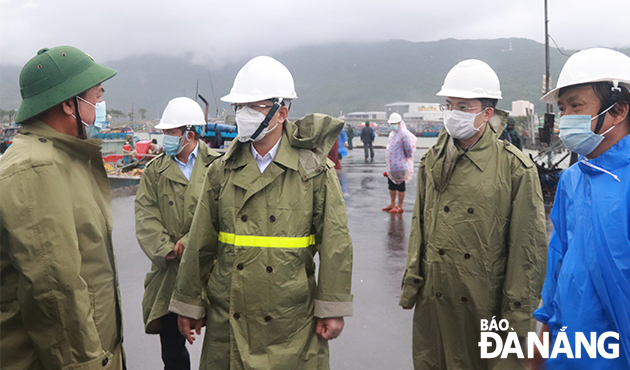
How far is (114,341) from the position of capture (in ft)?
7.18

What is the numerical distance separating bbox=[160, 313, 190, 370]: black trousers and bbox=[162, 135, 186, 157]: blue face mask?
135 centimetres

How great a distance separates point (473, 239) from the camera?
9.26ft

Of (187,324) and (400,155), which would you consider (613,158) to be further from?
(400,155)

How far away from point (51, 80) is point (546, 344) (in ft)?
8.73

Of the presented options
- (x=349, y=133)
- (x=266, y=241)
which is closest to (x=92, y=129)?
(x=266, y=241)

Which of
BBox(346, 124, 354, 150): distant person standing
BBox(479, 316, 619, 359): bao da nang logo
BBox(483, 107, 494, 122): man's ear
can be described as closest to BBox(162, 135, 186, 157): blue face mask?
BBox(483, 107, 494, 122): man's ear

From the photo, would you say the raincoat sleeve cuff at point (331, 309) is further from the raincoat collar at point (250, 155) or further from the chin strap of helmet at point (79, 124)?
the chin strap of helmet at point (79, 124)

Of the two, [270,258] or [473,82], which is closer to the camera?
[270,258]

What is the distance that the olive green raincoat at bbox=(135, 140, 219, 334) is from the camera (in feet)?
10.5

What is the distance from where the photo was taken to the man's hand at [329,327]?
2.36 m

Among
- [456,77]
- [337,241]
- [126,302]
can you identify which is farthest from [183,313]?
[126,302]

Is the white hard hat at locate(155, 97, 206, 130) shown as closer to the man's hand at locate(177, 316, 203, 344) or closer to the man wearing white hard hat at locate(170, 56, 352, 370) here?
the man wearing white hard hat at locate(170, 56, 352, 370)

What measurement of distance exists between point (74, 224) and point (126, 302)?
3537mm

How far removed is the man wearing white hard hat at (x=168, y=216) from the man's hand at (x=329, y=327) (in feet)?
4.22
